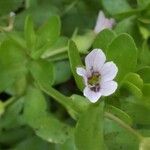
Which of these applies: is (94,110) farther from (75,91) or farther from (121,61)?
(75,91)

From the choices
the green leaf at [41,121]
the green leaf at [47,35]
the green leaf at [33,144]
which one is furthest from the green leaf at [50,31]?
the green leaf at [33,144]

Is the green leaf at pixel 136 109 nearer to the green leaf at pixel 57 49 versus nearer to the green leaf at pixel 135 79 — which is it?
the green leaf at pixel 135 79

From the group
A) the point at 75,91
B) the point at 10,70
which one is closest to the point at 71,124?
the point at 75,91

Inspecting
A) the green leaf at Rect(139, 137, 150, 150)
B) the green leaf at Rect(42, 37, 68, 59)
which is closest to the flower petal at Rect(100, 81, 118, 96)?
the green leaf at Rect(139, 137, 150, 150)

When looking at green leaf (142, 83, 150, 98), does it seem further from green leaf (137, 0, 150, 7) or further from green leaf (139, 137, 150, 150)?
green leaf (137, 0, 150, 7)

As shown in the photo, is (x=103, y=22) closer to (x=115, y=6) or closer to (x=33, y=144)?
(x=115, y=6)

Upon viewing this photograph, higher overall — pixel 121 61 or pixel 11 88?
pixel 121 61
